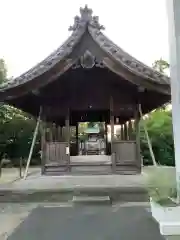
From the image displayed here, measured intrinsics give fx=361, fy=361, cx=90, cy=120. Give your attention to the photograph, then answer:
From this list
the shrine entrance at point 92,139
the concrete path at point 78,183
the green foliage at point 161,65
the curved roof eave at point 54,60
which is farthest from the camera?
the green foliage at point 161,65

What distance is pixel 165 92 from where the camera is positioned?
339 inches

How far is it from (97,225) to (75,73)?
516 cm

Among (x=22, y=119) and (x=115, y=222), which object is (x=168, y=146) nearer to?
(x=22, y=119)

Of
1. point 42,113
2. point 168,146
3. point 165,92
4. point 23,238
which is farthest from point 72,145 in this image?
point 23,238

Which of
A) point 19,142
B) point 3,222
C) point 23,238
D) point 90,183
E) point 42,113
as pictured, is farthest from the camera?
point 19,142

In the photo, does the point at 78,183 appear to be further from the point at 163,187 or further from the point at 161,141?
the point at 161,141

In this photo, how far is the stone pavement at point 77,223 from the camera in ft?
14.5

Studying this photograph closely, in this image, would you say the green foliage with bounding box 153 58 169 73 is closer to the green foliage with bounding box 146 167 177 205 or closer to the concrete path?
the concrete path

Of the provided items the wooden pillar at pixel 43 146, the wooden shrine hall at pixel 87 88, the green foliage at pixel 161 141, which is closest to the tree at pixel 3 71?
the green foliage at pixel 161 141

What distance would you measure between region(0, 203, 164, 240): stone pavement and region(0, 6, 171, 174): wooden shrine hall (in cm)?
298

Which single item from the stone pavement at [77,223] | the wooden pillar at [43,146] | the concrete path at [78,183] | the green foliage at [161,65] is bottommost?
the stone pavement at [77,223]

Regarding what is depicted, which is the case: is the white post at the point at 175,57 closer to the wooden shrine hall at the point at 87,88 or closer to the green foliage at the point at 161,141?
the wooden shrine hall at the point at 87,88

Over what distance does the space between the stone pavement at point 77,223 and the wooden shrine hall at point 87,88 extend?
298cm

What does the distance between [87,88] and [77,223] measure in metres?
5.25
